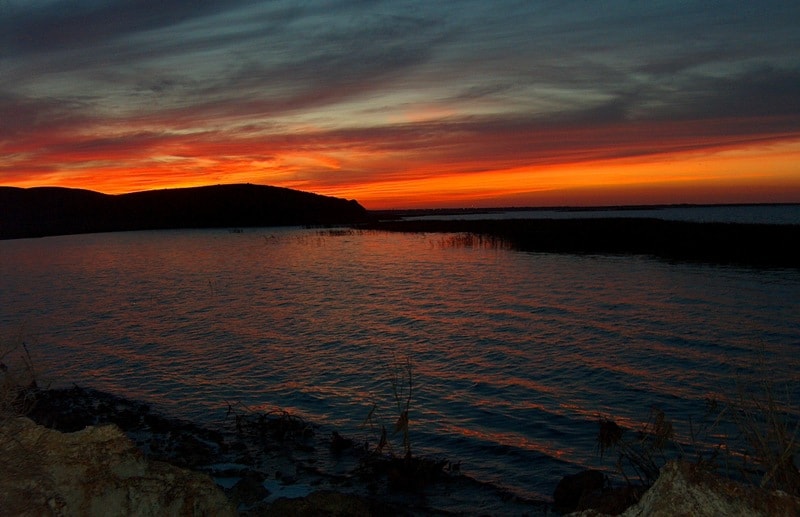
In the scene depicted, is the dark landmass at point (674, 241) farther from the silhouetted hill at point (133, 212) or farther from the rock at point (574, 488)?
the silhouetted hill at point (133, 212)

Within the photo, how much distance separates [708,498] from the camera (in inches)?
155

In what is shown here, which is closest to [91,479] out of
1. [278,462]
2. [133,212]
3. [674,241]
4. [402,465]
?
[402,465]

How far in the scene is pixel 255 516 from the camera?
28.1 feet

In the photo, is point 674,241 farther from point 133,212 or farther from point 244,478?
point 133,212

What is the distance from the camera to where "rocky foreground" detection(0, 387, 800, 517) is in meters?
4.23

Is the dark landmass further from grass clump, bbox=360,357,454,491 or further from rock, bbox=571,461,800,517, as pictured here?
rock, bbox=571,461,800,517

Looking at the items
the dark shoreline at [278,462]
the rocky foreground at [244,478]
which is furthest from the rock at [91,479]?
the dark shoreline at [278,462]

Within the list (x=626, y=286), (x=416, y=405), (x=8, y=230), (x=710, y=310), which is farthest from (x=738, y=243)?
(x=8, y=230)

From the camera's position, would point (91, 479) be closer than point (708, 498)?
No

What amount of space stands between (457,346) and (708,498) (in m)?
19.8

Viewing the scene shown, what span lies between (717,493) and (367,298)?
33.0 m

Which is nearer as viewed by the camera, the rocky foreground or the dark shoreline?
the rocky foreground

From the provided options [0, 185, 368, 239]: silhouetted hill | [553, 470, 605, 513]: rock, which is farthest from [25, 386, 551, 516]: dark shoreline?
[0, 185, 368, 239]: silhouetted hill

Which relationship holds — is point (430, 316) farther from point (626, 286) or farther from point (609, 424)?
point (609, 424)
